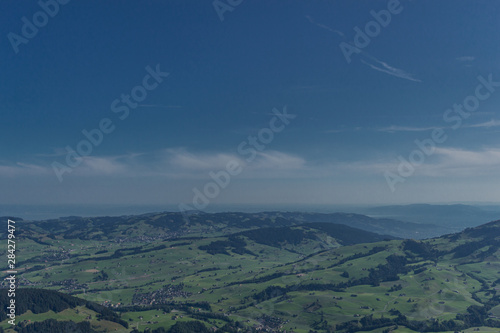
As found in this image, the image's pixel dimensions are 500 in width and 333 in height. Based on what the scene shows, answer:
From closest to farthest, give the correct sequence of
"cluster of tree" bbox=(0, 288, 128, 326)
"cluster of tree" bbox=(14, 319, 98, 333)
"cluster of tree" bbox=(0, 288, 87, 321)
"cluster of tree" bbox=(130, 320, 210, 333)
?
1. "cluster of tree" bbox=(14, 319, 98, 333)
2. "cluster of tree" bbox=(130, 320, 210, 333)
3. "cluster of tree" bbox=(0, 288, 87, 321)
4. "cluster of tree" bbox=(0, 288, 128, 326)

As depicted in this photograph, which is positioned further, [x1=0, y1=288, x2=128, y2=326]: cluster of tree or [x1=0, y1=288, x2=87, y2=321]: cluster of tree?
[x1=0, y1=288, x2=128, y2=326]: cluster of tree

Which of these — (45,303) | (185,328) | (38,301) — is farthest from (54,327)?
(185,328)

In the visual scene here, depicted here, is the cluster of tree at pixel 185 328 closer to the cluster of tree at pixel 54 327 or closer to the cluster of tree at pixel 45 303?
the cluster of tree at pixel 45 303

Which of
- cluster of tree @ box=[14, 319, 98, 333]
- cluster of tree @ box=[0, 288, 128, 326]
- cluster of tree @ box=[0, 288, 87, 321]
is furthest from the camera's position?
cluster of tree @ box=[0, 288, 128, 326]

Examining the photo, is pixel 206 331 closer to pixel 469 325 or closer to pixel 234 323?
pixel 234 323

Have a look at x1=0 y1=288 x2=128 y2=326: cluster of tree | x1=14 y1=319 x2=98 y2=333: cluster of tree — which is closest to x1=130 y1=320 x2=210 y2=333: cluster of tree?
x1=0 y1=288 x2=128 y2=326: cluster of tree

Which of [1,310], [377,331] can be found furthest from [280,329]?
[1,310]

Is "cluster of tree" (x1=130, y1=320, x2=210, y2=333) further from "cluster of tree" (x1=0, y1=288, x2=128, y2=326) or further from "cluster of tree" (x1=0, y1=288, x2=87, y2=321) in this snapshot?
"cluster of tree" (x1=0, y1=288, x2=87, y2=321)

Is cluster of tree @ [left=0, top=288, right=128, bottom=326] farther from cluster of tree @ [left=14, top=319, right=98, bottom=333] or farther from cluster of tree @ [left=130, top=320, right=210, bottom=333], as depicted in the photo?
cluster of tree @ [left=130, top=320, right=210, bottom=333]

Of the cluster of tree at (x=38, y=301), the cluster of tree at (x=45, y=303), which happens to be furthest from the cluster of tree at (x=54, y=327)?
the cluster of tree at (x=38, y=301)

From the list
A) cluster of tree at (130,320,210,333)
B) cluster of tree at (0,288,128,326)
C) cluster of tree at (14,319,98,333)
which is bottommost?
cluster of tree at (130,320,210,333)

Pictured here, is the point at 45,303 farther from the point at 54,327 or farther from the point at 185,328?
the point at 185,328

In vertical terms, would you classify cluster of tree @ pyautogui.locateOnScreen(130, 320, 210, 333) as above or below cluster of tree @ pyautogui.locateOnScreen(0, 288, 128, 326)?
below
